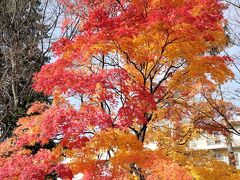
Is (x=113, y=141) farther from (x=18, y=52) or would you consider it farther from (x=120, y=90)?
(x=18, y=52)

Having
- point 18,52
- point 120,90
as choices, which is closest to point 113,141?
point 120,90

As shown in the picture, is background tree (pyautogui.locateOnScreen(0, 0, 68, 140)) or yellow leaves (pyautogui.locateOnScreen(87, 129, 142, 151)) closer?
yellow leaves (pyautogui.locateOnScreen(87, 129, 142, 151))

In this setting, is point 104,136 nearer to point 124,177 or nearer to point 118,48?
point 124,177

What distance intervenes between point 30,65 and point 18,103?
232 cm

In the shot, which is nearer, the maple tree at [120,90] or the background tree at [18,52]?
the maple tree at [120,90]

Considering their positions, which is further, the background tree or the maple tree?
the background tree

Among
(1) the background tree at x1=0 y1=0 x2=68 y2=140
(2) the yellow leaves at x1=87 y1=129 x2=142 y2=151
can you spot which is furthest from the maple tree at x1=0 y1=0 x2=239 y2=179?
(1) the background tree at x1=0 y1=0 x2=68 y2=140

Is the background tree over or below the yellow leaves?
over

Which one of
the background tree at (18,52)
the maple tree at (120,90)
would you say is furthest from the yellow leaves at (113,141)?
the background tree at (18,52)

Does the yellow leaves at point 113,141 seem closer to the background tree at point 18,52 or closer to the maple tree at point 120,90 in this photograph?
the maple tree at point 120,90

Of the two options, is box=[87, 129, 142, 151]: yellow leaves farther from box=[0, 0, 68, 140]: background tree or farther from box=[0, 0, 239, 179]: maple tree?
box=[0, 0, 68, 140]: background tree

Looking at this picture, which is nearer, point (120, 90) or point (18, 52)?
point (120, 90)

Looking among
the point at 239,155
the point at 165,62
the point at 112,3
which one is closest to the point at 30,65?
the point at 112,3

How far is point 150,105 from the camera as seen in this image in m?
9.16
